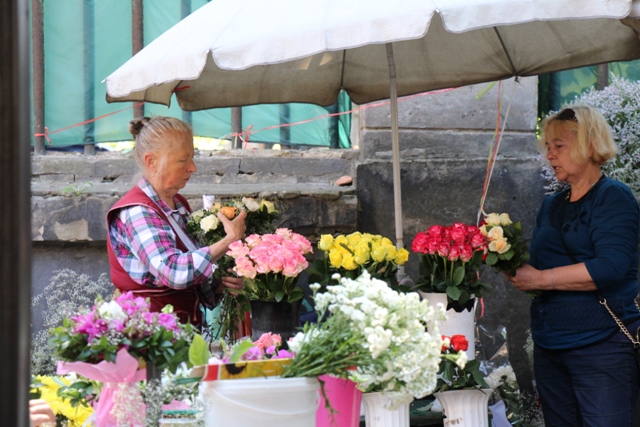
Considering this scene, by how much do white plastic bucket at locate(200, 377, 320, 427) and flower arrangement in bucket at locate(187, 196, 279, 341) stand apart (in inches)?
54.6

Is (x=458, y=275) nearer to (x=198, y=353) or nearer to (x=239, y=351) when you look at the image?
(x=239, y=351)

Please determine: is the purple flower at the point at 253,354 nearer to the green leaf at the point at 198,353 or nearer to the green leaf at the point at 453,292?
the green leaf at the point at 198,353

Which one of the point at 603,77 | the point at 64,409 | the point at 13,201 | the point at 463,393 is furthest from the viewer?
the point at 603,77

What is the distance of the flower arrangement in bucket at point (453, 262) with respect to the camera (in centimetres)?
280

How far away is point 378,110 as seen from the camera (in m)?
4.47

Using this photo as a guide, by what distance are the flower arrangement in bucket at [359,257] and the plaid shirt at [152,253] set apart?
0.45m


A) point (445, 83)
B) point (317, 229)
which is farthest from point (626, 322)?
point (317, 229)

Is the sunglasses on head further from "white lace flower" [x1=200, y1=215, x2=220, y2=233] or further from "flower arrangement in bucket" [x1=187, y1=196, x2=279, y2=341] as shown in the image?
"white lace flower" [x1=200, y1=215, x2=220, y2=233]

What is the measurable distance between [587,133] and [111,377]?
216 centimetres

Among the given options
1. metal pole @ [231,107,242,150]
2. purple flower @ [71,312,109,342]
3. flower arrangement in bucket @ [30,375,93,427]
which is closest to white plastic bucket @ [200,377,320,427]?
purple flower @ [71,312,109,342]

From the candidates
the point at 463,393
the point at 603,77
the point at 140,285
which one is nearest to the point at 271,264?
the point at 140,285

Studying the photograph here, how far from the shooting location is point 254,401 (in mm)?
1682

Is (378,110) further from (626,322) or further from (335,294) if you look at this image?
(335,294)

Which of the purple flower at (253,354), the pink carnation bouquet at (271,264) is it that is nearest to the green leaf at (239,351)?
the purple flower at (253,354)
